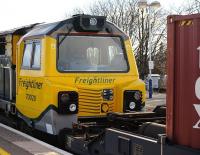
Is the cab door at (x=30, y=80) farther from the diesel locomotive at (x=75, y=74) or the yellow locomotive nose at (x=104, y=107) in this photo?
the yellow locomotive nose at (x=104, y=107)

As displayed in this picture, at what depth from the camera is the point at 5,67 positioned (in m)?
12.2

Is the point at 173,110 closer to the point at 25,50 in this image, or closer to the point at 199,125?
the point at 199,125

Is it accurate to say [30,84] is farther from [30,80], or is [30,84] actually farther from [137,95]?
[137,95]

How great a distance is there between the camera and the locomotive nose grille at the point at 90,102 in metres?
9.08

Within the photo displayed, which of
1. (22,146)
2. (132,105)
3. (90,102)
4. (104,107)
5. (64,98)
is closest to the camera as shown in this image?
(22,146)

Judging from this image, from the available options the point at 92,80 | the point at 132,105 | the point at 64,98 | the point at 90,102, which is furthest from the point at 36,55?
the point at 132,105

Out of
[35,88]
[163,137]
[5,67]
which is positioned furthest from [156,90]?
[163,137]

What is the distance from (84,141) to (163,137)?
289 cm

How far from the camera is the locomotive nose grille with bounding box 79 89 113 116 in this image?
9.08 meters

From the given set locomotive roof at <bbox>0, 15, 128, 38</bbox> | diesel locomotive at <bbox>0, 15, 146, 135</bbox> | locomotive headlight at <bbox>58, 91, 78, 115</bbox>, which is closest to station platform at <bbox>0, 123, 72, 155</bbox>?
diesel locomotive at <bbox>0, 15, 146, 135</bbox>

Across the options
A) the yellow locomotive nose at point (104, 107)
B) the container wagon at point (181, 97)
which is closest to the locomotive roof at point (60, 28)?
the yellow locomotive nose at point (104, 107)

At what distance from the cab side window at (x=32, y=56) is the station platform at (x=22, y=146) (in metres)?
1.44

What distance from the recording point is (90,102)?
911 cm

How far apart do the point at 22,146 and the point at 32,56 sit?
2109 millimetres
